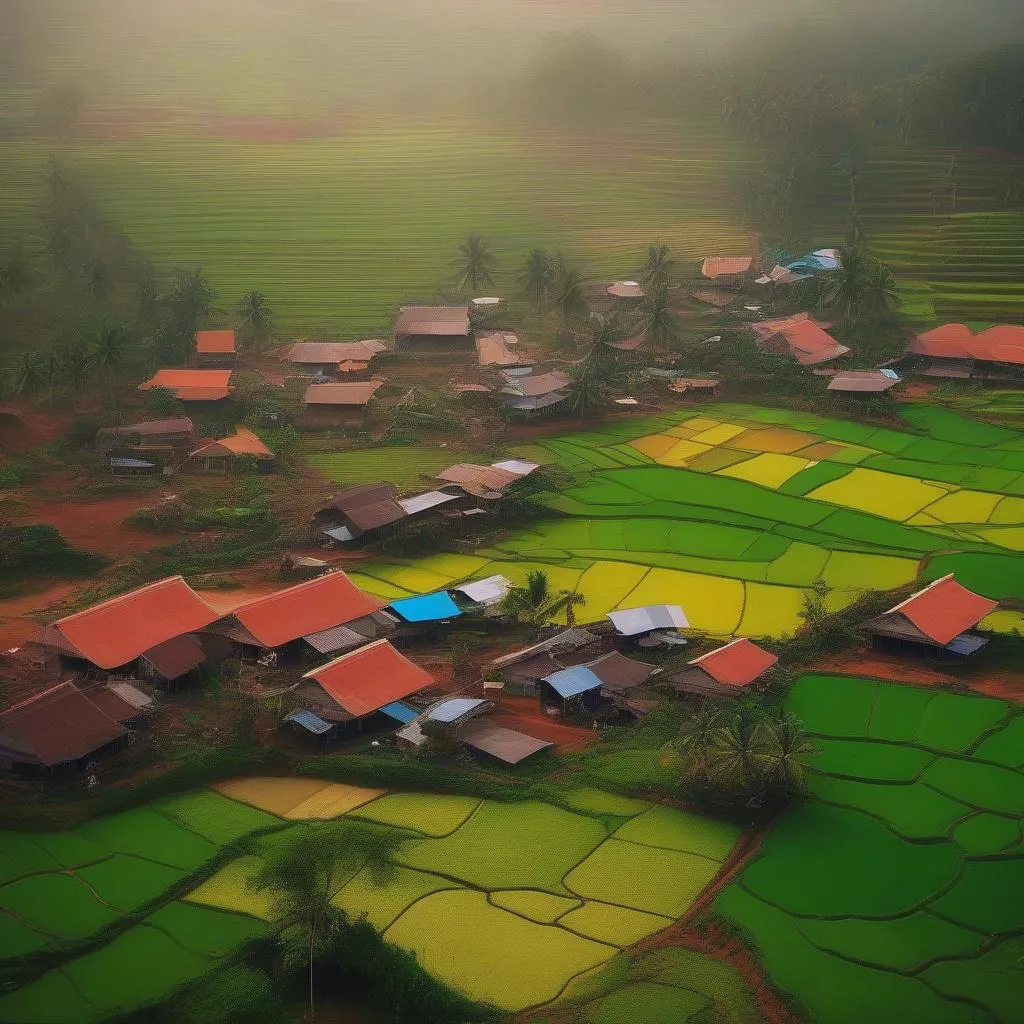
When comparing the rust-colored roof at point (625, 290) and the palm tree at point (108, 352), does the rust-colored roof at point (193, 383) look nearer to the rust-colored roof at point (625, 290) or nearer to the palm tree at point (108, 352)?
the palm tree at point (108, 352)

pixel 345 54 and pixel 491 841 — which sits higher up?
pixel 345 54

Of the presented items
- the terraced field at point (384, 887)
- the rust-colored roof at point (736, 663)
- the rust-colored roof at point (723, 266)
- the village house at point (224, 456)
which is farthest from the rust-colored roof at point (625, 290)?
the terraced field at point (384, 887)

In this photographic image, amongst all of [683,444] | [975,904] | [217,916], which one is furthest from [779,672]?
[683,444]

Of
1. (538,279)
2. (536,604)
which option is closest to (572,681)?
(536,604)

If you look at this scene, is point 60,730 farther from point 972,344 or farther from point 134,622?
point 972,344

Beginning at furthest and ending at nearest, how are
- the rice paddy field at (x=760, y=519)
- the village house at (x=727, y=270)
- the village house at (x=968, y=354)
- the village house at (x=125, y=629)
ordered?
1. the village house at (x=727, y=270)
2. the village house at (x=968, y=354)
3. the rice paddy field at (x=760, y=519)
4. the village house at (x=125, y=629)

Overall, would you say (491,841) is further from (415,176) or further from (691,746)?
(415,176)
